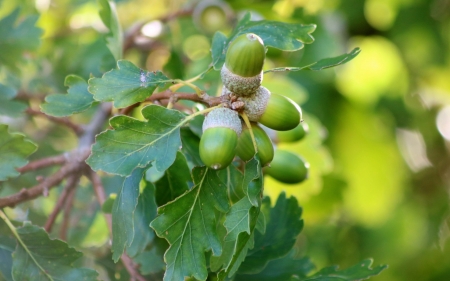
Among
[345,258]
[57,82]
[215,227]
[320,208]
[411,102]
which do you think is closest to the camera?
[215,227]

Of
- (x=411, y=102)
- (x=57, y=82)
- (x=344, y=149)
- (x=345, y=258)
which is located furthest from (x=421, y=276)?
(x=57, y=82)

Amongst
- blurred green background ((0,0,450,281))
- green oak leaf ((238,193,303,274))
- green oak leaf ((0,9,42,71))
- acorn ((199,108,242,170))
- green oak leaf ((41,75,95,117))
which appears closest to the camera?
acorn ((199,108,242,170))

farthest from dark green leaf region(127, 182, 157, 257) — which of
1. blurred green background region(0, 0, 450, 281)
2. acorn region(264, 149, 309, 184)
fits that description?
blurred green background region(0, 0, 450, 281)

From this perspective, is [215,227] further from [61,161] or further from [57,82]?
[57,82]

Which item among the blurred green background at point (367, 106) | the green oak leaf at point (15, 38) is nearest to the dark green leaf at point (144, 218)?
the green oak leaf at point (15, 38)

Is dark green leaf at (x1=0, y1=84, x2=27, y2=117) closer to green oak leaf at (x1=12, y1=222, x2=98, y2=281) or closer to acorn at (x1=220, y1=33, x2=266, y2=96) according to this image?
green oak leaf at (x1=12, y1=222, x2=98, y2=281)

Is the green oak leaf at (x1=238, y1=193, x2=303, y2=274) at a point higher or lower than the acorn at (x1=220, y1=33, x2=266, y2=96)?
lower

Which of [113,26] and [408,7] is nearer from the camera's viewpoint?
[113,26]

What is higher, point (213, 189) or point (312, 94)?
point (213, 189)

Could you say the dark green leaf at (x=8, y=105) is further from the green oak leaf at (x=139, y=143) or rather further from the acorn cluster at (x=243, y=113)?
the acorn cluster at (x=243, y=113)
